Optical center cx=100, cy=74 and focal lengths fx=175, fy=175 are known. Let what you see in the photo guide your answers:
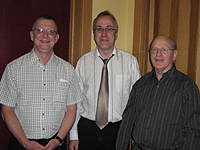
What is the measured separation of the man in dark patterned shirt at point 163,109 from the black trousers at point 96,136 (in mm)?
106

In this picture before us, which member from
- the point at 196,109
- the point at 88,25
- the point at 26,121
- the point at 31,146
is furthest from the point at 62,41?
the point at 196,109

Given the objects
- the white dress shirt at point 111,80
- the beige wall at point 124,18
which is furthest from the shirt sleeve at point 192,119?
the beige wall at point 124,18

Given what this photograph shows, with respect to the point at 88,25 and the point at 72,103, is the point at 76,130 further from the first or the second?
the point at 88,25

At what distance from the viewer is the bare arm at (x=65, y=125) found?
4.97 ft

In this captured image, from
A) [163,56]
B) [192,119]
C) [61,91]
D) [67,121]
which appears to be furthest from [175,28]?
[67,121]

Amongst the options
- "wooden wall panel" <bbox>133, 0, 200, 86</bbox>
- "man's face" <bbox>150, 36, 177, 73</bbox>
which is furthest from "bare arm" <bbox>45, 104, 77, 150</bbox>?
"wooden wall panel" <bbox>133, 0, 200, 86</bbox>

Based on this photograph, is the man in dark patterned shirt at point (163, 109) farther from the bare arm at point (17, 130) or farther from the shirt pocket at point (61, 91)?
the bare arm at point (17, 130)

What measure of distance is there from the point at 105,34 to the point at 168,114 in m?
0.99

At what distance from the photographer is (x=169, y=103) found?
57.3 inches

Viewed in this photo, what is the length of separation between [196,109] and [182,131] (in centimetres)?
21

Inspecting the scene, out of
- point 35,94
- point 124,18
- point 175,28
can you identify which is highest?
point 124,18

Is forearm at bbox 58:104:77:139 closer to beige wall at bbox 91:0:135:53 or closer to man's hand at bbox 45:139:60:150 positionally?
man's hand at bbox 45:139:60:150

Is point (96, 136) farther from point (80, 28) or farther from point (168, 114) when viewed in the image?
point (80, 28)

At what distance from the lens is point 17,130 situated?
147 centimetres
